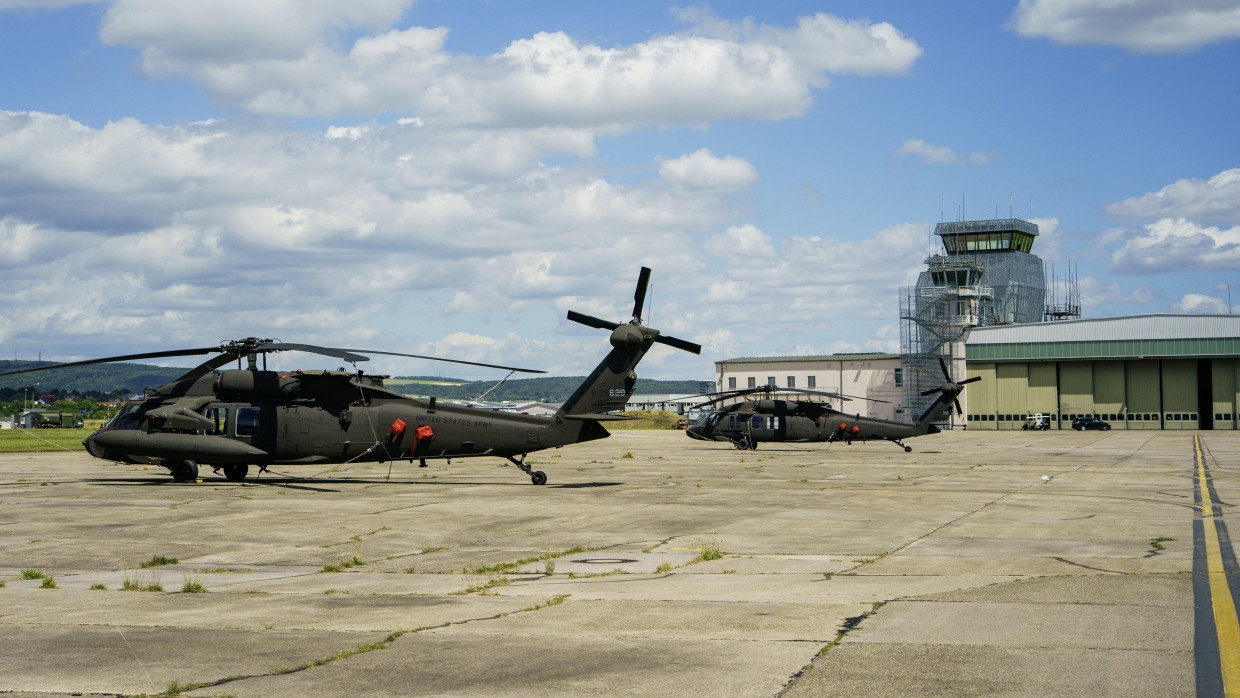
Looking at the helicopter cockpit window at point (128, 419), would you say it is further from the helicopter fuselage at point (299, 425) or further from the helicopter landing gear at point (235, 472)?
the helicopter landing gear at point (235, 472)

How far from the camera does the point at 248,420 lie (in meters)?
29.9

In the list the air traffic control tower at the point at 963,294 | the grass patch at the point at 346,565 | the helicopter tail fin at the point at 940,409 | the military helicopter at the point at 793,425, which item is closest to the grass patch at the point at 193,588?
the grass patch at the point at 346,565

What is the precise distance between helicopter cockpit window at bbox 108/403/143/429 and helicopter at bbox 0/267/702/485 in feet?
0.09

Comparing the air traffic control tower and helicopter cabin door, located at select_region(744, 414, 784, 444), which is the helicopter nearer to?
helicopter cabin door, located at select_region(744, 414, 784, 444)

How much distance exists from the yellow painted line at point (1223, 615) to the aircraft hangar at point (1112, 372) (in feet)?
335

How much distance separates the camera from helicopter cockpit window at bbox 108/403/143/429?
1174 inches

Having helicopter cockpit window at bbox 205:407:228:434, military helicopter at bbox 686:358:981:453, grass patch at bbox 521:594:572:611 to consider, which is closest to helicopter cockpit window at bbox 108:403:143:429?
helicopter cockpit window at bbox 205:407:228:434

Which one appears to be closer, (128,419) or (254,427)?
(254,427)

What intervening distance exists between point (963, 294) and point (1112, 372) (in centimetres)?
2122

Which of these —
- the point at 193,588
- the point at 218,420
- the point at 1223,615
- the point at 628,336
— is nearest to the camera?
the point at 1223,615

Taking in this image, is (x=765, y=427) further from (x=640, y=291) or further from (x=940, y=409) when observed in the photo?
(x=640, y=291)

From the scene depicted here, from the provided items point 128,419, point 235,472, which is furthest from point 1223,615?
point 128,419

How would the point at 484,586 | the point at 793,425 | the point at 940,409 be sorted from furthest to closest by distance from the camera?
the point at 940,409 → the point at 793,425 → the point at 484,586

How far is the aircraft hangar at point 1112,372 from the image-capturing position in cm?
10956
